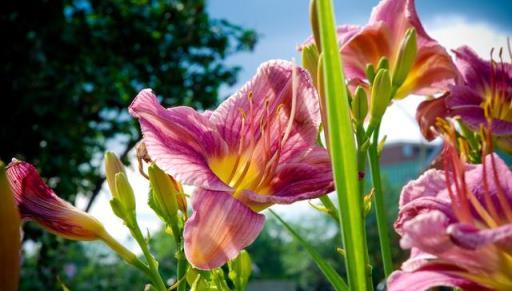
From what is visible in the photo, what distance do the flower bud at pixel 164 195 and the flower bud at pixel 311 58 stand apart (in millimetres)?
104

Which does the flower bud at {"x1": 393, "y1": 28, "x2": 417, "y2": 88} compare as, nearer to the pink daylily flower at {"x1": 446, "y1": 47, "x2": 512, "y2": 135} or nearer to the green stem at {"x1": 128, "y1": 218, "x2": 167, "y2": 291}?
the pink daylily flower at {"x1": 446, "y1": 47, "x2": 512, "y2": 135}

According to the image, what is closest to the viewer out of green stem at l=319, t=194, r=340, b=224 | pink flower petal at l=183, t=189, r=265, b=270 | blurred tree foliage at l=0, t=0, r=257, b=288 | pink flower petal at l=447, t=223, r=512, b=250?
pink flower petal at l=447, t=223, r=512, b=250

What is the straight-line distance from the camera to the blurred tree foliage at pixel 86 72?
438cm

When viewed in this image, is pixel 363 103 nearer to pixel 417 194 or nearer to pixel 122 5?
pixel 417 194

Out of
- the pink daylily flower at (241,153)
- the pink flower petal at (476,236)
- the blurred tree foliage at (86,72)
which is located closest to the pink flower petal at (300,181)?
the pink daylily flower at (241,153)

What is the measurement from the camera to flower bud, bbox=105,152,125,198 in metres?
0.46

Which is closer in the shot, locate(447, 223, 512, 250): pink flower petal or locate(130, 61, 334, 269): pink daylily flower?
locate(447, 223, 512, 250): pink flower petal

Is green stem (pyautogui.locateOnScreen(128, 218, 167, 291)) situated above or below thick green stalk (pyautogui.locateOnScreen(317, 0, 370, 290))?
below

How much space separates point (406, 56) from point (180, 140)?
17cm

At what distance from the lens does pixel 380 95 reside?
16.9 inches

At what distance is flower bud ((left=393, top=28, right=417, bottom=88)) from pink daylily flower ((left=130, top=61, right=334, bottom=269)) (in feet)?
0.30

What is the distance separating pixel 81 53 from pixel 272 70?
456 centimetres

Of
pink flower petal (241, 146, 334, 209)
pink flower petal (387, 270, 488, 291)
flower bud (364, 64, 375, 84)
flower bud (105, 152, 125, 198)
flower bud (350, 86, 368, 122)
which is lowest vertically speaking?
pink flower petal (387, 270, 488, 291)

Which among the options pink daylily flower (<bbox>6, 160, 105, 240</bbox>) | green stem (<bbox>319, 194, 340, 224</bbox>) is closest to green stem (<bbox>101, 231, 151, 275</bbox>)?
A: pink daylily flower (<bbox>6, 160, 105, 240</bbox>)
